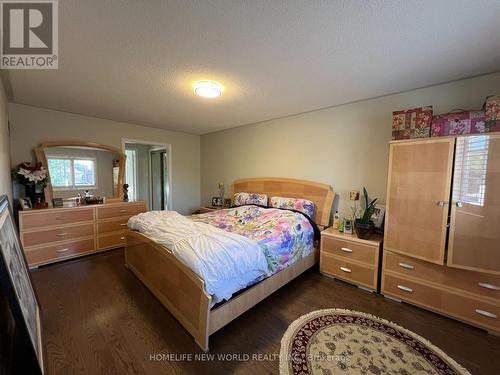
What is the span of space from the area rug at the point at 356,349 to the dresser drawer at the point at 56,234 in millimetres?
3239

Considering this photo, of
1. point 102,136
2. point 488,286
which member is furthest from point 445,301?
point 102,136

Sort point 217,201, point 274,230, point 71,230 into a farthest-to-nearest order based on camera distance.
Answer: point 217,201 < point 71,230 < point 274,230

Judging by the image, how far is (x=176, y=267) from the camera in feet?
5.91

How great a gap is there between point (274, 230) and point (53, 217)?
10.1 feet

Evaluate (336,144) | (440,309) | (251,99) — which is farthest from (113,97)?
(440,309)

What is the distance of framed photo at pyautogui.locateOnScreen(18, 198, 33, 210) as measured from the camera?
Answer: 2.79 metres

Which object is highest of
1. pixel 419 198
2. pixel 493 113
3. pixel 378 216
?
pixel 493 113

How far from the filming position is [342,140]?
115 inches

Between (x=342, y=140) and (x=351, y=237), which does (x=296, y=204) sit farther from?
(x=342, y=140)

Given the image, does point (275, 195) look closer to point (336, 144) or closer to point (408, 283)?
point (336, 144)

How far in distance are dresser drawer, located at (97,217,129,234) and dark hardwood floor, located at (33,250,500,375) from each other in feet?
2.87

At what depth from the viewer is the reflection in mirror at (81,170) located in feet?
10.7

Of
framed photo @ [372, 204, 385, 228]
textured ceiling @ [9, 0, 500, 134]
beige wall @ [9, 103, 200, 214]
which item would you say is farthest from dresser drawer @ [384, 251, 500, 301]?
beige wall @ [9, 103, 200, 214]

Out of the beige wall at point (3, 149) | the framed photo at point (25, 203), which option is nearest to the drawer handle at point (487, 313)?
the beige wall at point (3, 149)
